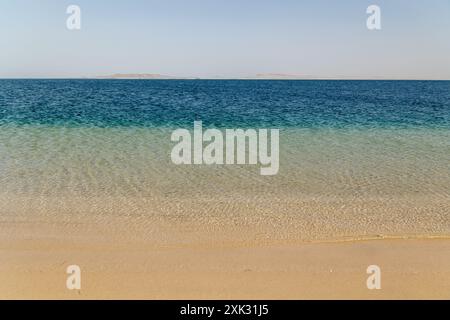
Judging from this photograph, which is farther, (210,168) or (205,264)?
(210,168)

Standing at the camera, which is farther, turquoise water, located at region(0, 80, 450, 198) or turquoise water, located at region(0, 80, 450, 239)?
turquoise water, located at region(0, 80, 450, 198)

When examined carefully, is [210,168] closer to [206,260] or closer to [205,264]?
[206,260]

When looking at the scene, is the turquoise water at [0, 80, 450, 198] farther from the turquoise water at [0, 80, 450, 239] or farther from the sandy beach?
the sandy beach

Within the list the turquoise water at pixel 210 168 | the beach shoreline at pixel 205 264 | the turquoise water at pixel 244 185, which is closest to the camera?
the beach shoreline at pixel 205 264

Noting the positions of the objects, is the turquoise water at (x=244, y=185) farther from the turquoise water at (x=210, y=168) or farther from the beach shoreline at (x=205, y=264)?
the beach shoreline at (x=205, y=264)

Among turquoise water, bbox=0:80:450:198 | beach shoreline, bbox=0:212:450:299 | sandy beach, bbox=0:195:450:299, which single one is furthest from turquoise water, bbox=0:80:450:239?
beach shoreline, bbox=0:212:450:299

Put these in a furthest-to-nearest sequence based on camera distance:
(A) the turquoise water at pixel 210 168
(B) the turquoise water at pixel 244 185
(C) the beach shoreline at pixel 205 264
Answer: (A) the turquoise water at pixel 210 168 < (B) the turquoise water at pixel 244 185 < (C) the beach shoreline at pixel 205 264

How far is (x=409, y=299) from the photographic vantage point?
13.9 feet

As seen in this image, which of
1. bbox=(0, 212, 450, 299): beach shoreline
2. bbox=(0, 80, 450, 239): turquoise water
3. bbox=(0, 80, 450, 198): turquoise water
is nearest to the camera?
bbox=(0, 212, 450, 299): beach shoreline

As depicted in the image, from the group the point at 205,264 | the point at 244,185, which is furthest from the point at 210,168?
the point at 205,264

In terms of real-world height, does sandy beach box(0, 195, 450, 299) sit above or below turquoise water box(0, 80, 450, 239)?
below

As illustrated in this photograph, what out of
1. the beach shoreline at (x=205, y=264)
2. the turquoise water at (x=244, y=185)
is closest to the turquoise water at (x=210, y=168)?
the turquoise water at (x=244, y=185)
